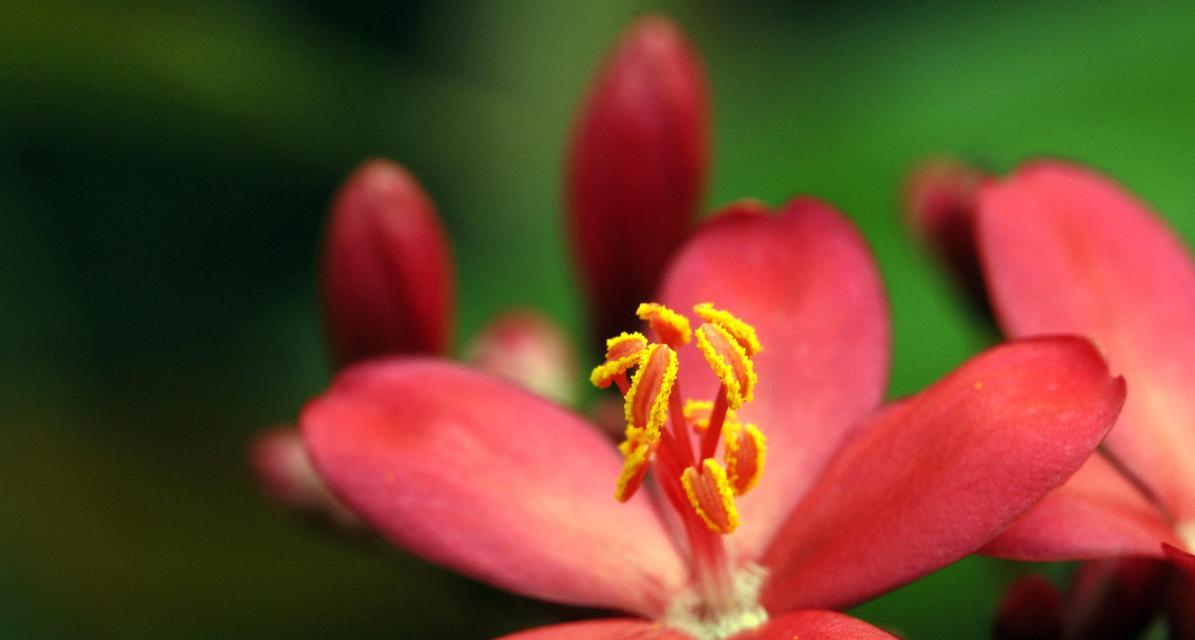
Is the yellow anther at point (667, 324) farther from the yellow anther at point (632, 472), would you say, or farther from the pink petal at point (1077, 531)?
the pink petal at point (1077, 531)

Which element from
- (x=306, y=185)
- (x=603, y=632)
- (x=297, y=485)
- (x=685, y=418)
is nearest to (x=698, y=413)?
(x=685, y=418)

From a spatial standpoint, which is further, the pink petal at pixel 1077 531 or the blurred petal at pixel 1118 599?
the blurred petal at pixel 1118 599

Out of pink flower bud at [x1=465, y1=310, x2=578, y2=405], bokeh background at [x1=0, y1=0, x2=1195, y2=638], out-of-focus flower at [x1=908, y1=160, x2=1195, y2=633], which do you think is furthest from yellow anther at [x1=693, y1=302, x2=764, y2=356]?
pink flower bud at [x1=465, y1=310, x2=578, y2=405]

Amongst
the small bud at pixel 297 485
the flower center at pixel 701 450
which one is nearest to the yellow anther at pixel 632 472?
the flower center at pixel 701 450

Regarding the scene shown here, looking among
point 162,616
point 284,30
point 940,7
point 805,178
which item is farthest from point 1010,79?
point 162,616

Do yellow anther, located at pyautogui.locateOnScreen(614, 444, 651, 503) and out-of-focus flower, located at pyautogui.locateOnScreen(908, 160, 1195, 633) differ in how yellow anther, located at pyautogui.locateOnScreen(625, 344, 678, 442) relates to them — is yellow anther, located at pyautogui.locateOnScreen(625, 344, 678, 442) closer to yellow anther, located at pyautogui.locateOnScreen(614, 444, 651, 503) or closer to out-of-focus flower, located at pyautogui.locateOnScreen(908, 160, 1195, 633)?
yellow anther, located at pyautogui.locateOnScreen(614, 444, 651, 503)

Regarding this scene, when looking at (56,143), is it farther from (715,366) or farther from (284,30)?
(715,366)

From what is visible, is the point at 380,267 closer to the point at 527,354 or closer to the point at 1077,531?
the point at 527,354
